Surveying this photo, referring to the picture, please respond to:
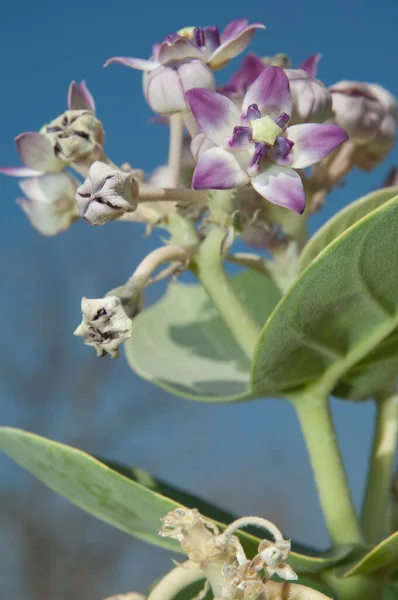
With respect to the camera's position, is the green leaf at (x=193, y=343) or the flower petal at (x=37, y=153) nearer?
the flower petal at (x=37, y=153)

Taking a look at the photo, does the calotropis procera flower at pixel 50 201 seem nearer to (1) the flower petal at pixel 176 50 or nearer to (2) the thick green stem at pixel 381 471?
(1) the flower petal at pixel 176 50

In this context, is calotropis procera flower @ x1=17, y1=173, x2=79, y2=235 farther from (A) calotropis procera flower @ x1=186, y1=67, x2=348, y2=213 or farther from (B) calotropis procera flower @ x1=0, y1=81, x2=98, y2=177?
(A) calotropis procera flower @ x1=186, y1=67, x2=348, y2=213

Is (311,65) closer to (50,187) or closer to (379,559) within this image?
(50,187)

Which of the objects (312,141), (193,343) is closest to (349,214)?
(312,141)

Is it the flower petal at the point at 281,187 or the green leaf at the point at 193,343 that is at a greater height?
the flower petal at the point at 281,187

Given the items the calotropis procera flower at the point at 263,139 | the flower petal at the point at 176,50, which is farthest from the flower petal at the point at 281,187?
the flower petal at the point at 176,50

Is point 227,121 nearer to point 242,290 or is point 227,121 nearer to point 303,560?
point 303,560

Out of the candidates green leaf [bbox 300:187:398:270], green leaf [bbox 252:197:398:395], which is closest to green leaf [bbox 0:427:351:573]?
green leaf [bbox 252:197:398:395]
